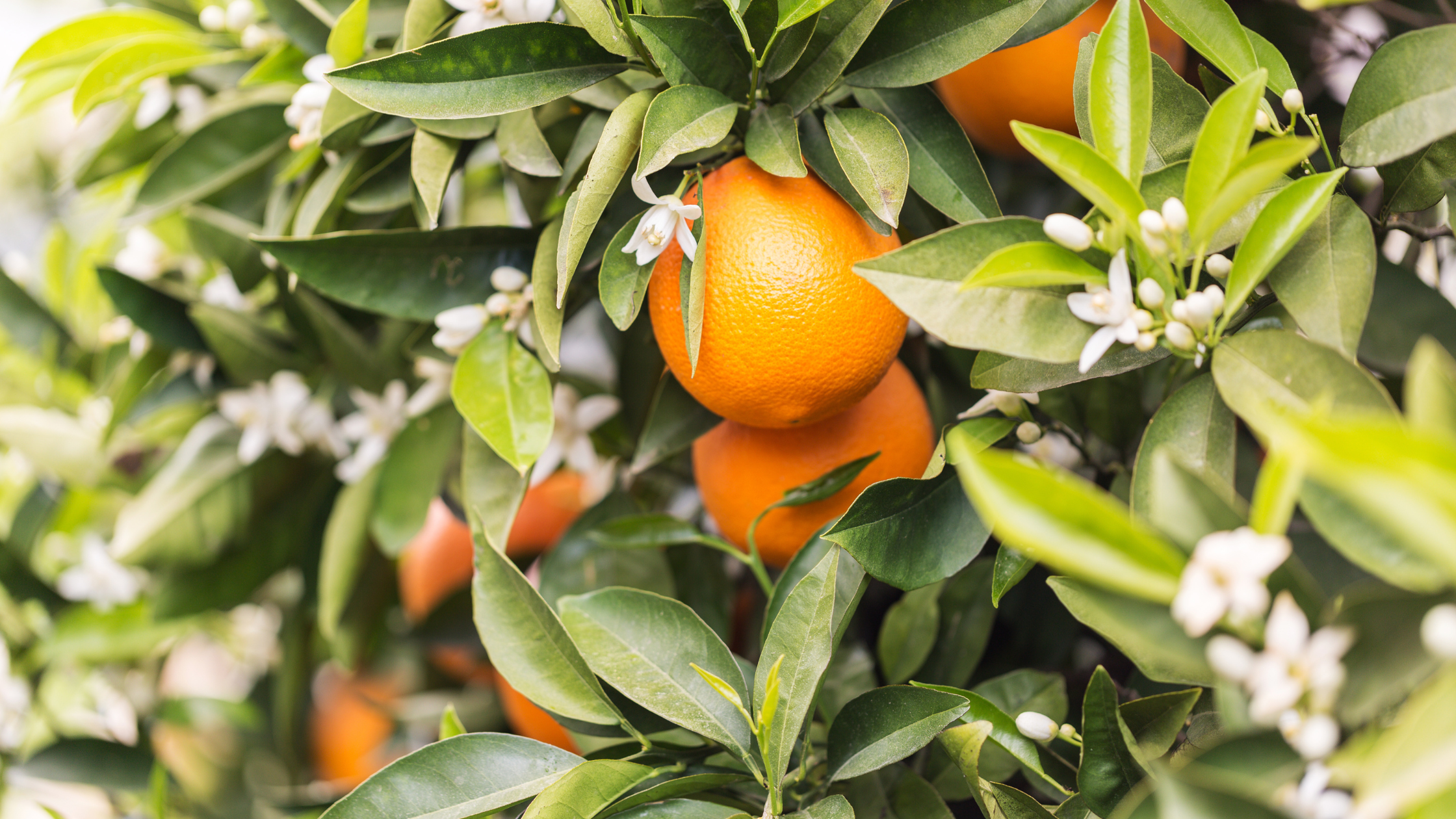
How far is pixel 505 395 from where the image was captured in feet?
2.28

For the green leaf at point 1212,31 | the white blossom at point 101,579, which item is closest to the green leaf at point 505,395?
the green leaf at point 1212,31

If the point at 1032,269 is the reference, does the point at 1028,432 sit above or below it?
below

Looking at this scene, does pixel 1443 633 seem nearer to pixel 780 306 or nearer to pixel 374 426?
pixel 780 306

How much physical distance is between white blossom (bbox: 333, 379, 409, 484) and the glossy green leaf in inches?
16.9

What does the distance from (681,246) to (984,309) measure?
0.20 meters

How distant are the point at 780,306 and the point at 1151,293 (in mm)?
219

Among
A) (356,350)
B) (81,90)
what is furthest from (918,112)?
(81,90)

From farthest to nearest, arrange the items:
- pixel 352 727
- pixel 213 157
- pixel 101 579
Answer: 1. pixel 352 727
2. pixel 101 579
3. pixel 213 157

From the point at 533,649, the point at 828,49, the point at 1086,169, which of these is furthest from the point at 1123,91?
the point at 533,649

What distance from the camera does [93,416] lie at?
123 cm

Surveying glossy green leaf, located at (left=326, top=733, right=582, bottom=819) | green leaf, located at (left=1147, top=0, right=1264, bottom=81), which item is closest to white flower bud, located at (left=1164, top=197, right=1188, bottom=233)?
green leaf, located at (left=1147, top=0, right=1264, bottom=81)

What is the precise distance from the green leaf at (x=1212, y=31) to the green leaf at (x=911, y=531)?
0.31 m

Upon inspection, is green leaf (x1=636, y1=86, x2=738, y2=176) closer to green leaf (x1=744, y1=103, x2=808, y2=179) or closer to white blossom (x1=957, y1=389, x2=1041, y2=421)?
green leaf (x1=744, y1=103, x2=808, y2=179)

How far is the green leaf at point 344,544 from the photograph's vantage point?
953 mm
